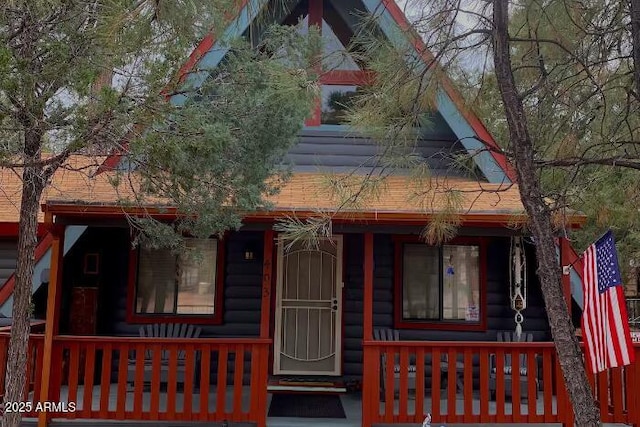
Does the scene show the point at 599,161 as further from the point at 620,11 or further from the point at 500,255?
the point at 500,255

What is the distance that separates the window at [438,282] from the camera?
24.8ft

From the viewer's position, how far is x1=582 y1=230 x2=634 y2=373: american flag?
3.23 m

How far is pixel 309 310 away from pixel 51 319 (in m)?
3.19

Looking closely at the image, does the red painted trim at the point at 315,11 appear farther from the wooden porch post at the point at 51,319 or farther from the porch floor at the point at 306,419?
the porch floor at the point at 306,419

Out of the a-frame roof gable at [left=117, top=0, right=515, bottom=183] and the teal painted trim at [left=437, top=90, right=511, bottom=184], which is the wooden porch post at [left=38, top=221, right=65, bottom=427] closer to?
the a-frame roof gable at [left=117, top=0, right=515, bottom=183]

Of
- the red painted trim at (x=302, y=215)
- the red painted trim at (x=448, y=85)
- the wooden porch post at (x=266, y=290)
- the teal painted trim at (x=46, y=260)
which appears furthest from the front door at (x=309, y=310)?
the teal painted trim at (x=46, y=260)

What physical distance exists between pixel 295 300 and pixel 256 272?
2.02 feet

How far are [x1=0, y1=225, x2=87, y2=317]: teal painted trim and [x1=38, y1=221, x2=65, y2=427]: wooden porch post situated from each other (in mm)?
276

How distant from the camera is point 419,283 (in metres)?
7.62

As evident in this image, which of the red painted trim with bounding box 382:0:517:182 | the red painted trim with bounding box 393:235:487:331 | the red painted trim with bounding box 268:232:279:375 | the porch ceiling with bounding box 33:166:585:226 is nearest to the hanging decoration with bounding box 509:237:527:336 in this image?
the red painted trim with bounding box 393:235:487:331

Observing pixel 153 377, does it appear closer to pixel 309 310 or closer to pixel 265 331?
pixel 265 331

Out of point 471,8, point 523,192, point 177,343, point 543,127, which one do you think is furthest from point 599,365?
point 177,343

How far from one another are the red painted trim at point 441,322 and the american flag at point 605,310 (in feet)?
12.8

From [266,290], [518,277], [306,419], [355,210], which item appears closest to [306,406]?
[306,419]
